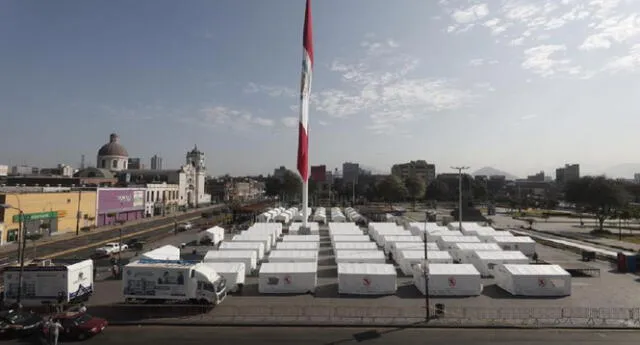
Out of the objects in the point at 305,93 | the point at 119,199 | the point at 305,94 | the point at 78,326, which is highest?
the point at 305,93

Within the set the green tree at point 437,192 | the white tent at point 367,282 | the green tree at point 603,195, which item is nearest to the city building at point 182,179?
the green tree at point 437,192

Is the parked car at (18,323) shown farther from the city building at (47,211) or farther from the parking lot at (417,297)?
the city building at (47,211)

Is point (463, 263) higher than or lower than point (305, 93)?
lower

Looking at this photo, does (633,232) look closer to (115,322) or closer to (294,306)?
(294,306)

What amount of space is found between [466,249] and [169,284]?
28.6 meters

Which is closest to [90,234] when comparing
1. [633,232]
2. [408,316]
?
[408,316]

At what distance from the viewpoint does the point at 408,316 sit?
24859 mm

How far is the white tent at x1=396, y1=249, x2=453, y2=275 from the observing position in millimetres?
36188

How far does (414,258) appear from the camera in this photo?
3644cm

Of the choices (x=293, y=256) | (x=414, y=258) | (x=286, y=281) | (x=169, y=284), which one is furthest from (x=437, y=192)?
(x=169, y=284)

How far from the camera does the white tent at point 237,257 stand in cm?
3581

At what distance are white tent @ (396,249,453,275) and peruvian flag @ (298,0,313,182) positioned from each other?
891 inches

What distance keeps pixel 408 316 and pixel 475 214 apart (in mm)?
68570

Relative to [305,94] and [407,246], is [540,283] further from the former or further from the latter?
[305,94]
